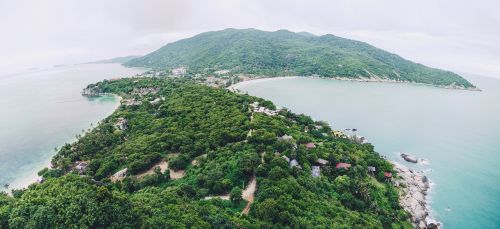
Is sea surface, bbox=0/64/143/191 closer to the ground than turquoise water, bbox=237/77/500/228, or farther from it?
closer to the ground

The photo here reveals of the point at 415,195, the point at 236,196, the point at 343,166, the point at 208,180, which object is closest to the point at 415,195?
the point at 415,195

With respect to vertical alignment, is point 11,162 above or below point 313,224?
below

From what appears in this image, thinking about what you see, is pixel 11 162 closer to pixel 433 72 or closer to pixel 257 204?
pixel 257 204

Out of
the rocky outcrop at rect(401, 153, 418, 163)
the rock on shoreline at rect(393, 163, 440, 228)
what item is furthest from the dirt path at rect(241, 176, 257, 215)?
the rocky outcrop at rect(401, 153, 418, 163)

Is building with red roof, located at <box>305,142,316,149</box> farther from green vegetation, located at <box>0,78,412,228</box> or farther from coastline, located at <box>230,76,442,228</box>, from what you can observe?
coastline, located at <box>230,76,442,228</box>

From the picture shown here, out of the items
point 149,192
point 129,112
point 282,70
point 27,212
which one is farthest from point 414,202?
point 282,70

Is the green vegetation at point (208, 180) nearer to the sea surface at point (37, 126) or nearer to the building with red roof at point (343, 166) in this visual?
the building with red roof at point (343, 166)

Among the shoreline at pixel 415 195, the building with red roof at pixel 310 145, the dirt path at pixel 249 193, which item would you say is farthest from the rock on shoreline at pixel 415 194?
the dirt path at pixel 249 193

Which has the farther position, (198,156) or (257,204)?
(198,156)
